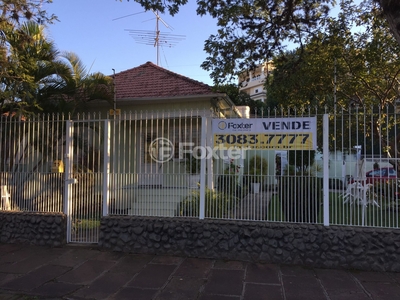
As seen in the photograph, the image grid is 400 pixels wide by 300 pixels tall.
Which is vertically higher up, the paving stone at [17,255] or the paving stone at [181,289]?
the paving stone at [17,255]

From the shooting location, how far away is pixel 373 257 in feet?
16.9

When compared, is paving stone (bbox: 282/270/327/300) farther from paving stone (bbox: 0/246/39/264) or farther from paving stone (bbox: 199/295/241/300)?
paving stone (bbox: 0/246/39/264)

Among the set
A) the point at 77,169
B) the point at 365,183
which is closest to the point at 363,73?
the point at 365,183

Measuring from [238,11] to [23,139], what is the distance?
5.90 m

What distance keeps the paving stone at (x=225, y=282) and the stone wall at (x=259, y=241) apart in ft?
1.98

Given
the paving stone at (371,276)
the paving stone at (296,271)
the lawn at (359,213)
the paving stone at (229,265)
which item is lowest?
the paving stone at (371,276)

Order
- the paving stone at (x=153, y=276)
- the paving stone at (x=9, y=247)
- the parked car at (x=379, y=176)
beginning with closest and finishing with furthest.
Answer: the paving stone at (x=153, y=276) < the parked car at (x=379, y=176) < the paving stone at (x=9, y=247)

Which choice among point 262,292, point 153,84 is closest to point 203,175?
point 262,292

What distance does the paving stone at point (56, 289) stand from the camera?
14.1ft

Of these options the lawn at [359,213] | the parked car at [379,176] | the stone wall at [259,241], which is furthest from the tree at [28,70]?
the parked car at [379,176]

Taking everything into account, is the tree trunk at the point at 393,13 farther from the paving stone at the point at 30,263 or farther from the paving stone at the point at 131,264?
the paving stone at the point at 30,263

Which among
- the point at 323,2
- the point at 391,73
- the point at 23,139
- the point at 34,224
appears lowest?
the point at 34,224

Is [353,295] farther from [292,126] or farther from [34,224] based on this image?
[34,224]

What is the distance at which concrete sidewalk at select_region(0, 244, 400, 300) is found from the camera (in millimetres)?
4273
